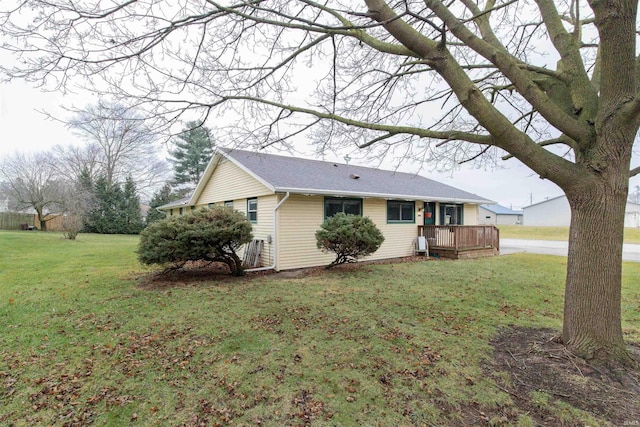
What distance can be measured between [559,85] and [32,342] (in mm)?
7393

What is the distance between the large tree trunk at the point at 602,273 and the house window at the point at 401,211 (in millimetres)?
8831

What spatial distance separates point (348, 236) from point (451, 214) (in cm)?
852

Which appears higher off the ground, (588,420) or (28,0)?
(28,0)

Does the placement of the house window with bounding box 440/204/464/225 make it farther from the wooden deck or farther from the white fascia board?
the wooden deck

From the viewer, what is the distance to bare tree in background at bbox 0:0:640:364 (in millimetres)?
3209

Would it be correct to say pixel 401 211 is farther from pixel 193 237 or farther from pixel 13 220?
pixel 13 220

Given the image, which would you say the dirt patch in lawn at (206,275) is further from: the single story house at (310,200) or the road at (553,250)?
the road at (553,250)

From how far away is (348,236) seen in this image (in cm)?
863

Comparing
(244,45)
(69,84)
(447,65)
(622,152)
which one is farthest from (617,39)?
(69,84)

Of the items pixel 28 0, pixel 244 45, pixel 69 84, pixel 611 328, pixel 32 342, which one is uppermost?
pixel 244 45

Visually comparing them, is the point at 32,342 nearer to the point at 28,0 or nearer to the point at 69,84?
the point at 69,84

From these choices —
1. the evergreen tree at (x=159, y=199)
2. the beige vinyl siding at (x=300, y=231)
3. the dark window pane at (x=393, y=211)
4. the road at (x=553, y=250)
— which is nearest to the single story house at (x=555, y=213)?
the road at (x=553, y=250)

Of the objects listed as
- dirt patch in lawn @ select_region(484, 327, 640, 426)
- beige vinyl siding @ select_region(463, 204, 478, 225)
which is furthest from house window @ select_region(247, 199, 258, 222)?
beige vinyl siding @ select_region(463, 204, 478, 225)

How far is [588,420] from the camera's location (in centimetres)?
243
